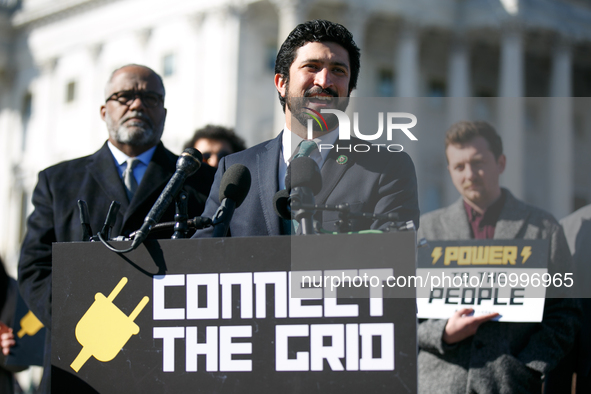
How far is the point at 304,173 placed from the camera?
3.00m

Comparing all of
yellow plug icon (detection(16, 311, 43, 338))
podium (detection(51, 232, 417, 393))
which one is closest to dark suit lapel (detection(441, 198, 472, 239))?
podium (detection(51, 232, 417, 393))

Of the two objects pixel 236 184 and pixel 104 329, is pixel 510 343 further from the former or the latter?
pixel 104 329

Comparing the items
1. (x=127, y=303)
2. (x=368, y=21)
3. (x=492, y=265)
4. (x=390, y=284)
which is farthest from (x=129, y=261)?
(x=368, y=21)

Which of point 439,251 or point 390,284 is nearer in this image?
point 390,284

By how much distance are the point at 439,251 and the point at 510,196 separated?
0.58 meters

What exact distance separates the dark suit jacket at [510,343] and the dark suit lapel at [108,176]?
1.90m

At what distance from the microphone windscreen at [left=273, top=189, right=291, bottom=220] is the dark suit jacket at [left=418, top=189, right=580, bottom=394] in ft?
5.13

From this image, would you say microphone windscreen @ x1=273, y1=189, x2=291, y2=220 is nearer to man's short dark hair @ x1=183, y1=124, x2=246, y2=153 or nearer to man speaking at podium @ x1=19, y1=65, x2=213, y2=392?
man speaking at podium @ x1=19, y1=65, x2=213, y2=392

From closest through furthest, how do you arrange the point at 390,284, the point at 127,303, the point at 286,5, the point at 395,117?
the point at 390,284
the point at 127,303
the point at 395,117
the point at 286,5

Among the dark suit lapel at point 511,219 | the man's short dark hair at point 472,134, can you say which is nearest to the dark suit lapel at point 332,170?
the man's short dark hair at point 472,134

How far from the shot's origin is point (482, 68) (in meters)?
37.4

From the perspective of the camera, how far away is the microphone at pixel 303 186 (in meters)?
2.93

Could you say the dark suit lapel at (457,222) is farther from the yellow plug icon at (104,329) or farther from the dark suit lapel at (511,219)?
the yellow plug icon at (104,329)

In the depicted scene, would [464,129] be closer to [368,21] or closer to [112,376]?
[112,376]
